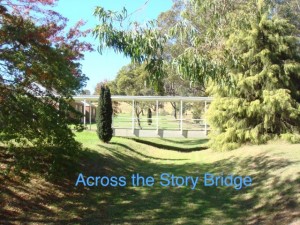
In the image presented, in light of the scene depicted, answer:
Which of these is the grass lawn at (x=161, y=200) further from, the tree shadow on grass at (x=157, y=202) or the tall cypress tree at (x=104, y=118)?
the tall cypress tree at (x=104, y=118)

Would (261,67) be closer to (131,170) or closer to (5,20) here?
(131,170)

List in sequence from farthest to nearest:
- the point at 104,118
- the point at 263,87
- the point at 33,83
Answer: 1. the point at 104,118
2. the point at 263,87
3. the point at 33,83

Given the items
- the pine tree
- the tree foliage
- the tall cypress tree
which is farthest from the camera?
the tall cypress tree

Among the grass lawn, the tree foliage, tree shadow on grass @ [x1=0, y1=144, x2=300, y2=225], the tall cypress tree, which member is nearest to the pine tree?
the grass lawn

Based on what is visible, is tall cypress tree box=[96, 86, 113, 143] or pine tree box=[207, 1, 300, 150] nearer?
pine tree box=[207, 1, 300, 150]

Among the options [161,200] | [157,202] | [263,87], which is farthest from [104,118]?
[157,202]

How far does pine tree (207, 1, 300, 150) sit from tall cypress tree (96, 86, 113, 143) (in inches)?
204

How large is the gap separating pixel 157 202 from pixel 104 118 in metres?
9.66

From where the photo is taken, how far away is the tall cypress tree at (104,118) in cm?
1744

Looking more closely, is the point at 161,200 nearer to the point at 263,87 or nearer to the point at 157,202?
the point at 157,202

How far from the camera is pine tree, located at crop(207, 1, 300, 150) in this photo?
48.7ft

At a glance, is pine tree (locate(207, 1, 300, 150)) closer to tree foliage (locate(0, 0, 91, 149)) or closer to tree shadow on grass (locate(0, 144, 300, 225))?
tree shadow on grass (locate(0, 144, 300, 225))

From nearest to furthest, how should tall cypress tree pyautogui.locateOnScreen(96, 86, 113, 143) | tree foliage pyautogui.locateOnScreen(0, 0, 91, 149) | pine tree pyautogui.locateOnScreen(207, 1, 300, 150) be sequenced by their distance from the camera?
1. tree foliage pyautogui.locateOnScreen(0, 0, 91, 149)
2. pine tree pyautogui.locateOnScreen(207, 1, 300, 150)
3. tall cypress tree pyautogui.locateOnScreen(96, 86, 113, 143)

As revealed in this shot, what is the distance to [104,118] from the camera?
18031 mm
